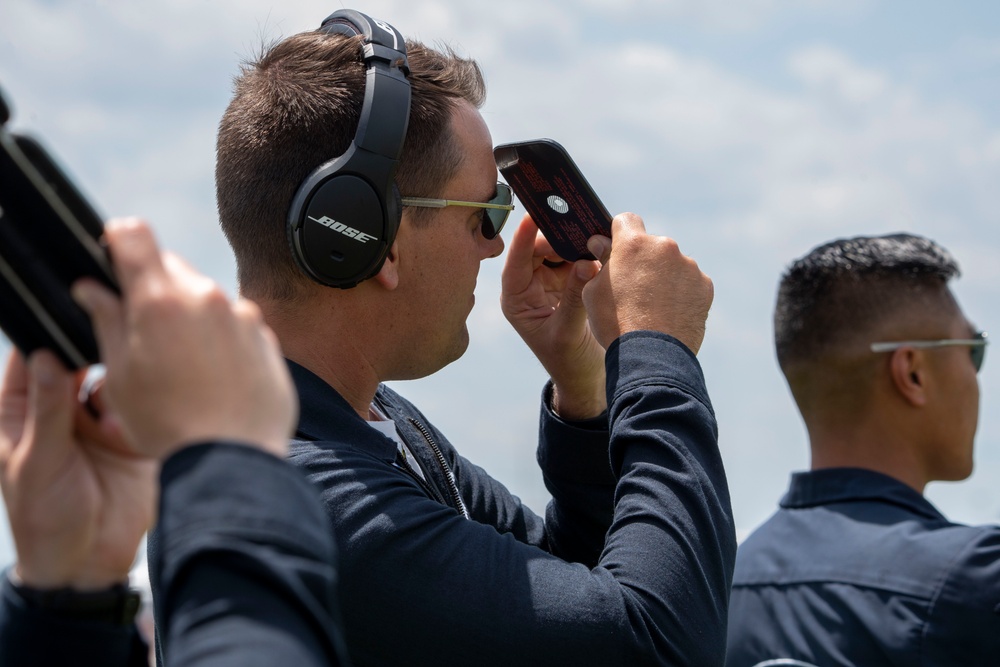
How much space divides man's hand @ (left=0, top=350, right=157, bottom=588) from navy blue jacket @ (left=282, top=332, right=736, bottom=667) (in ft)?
2.35

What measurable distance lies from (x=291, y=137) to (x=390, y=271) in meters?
0.35

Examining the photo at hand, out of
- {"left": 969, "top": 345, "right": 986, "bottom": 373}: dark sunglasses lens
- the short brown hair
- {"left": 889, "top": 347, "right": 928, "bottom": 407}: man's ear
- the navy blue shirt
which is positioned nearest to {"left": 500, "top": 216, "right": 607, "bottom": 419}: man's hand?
the short brown hair

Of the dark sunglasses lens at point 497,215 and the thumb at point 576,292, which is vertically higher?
the dark sunglasses lens at point 497,215

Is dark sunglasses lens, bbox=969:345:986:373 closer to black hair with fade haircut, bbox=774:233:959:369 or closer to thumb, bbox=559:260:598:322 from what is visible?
black hair with fade haircut, bbox=774:233:959:369

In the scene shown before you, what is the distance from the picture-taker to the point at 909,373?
13.2 ft

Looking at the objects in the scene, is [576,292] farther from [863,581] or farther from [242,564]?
[242,564]

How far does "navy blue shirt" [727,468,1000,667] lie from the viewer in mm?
3186

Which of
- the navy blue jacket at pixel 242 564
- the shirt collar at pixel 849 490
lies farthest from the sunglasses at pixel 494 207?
the shirt collar at pixel 849 490

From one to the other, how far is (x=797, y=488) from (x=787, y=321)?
0.70 m

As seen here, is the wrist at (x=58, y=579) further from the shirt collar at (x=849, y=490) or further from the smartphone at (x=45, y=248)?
the shirt collar at (x=849, y=490)

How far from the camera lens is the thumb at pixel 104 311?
982mm

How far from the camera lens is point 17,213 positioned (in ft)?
3.40

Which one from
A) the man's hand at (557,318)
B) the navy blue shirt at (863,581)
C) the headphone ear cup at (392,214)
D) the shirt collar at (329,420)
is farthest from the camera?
the navy blue shirt at (863,581)

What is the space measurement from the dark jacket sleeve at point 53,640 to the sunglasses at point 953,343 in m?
3.39
